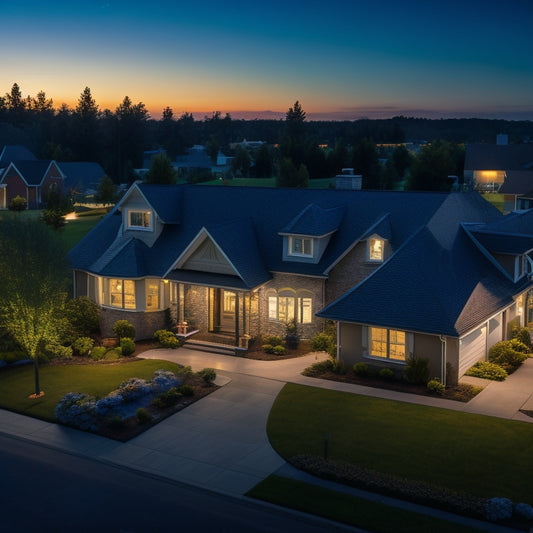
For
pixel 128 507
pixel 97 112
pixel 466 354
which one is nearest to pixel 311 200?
pixel 466 354

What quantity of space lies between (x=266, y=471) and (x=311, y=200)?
18468 millimetres

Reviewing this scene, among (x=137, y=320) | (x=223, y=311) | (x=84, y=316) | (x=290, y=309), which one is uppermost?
(x=290, y=309)

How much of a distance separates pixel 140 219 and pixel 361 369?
51.8 feet

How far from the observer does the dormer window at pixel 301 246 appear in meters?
31.4

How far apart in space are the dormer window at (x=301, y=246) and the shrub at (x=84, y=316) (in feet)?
35.1

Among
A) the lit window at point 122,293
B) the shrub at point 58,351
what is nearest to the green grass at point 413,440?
the shrub at point 58,351

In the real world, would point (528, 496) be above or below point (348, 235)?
below

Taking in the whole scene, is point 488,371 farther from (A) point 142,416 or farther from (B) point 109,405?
(B) point 109,405

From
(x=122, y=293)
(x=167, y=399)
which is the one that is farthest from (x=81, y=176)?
(x=167, y=399)

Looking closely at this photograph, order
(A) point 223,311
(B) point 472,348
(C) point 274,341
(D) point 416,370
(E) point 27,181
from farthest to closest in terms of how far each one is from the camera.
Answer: (E) point 27,181 < (A) point 223,311 < (C) point 274,341 < (B) point 472,348 < (D) point 416,370

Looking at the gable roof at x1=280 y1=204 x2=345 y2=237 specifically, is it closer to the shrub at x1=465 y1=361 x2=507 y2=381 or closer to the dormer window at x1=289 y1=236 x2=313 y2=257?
the dormer window at x1=289 y1=236 x2=313 y2=257

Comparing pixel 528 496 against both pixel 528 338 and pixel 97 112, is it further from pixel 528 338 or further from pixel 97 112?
pixel 97 112

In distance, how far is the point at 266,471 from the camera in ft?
59.7

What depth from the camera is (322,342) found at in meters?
29.5
